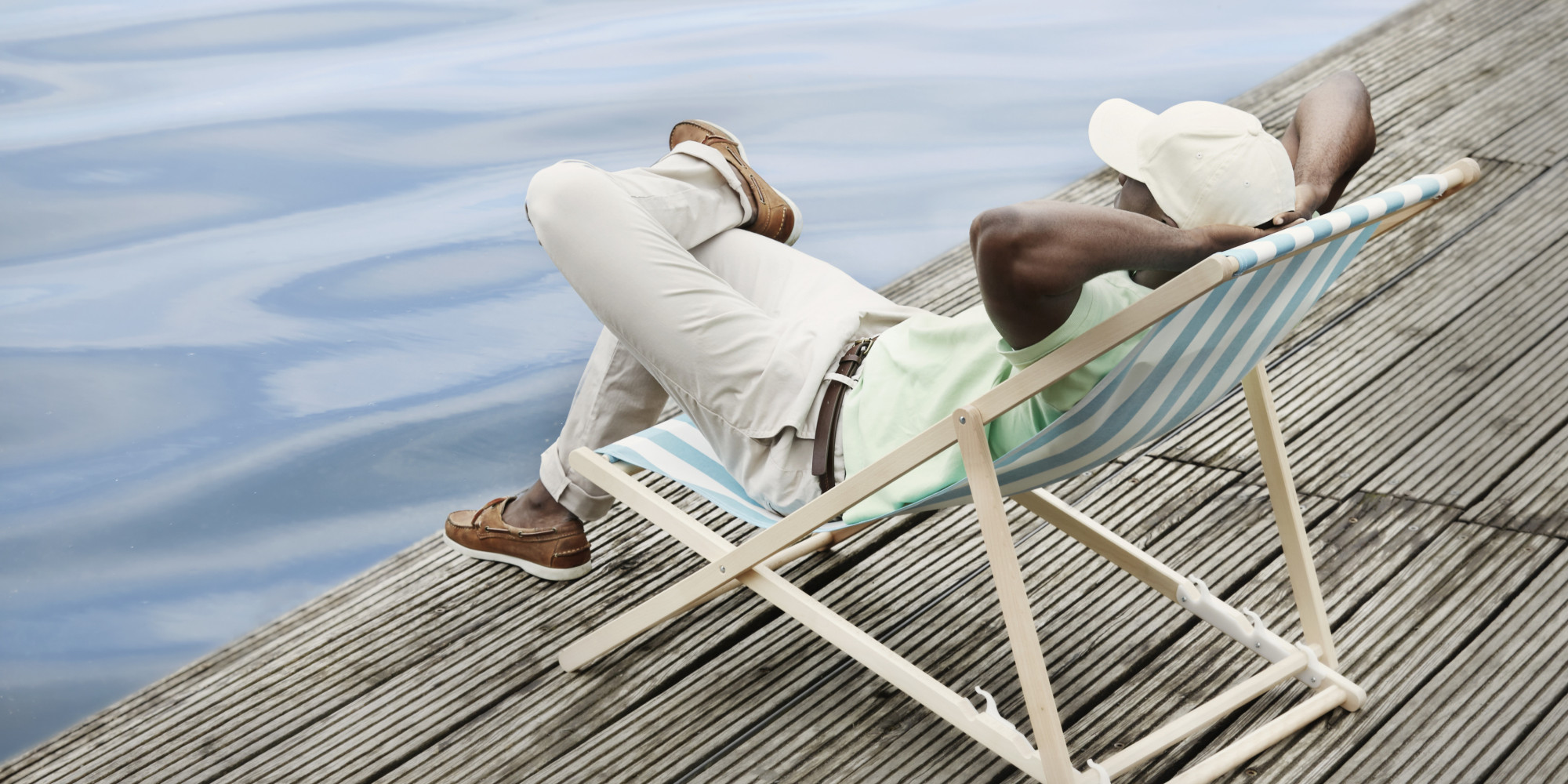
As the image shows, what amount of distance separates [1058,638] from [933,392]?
0.62 metres

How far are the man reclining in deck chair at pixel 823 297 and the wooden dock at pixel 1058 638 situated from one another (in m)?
0.28

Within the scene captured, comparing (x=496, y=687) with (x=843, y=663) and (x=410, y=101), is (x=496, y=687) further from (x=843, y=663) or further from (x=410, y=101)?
(x=410, y=101)

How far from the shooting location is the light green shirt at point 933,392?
5.41 ft

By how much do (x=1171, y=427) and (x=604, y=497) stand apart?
114 cm

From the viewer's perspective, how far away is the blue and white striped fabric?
4.82ft

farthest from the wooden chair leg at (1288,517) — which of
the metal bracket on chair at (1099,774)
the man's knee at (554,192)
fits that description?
the man's knee at (554,192)

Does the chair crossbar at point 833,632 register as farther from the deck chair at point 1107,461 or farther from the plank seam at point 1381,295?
the plank seam at point 1381,295

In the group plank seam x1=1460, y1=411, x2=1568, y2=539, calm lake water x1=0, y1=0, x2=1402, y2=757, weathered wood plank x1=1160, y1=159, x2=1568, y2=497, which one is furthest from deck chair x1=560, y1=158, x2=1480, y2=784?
calm lake water x1=0, y1=0, x2=1402, y2=757

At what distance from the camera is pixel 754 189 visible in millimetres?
2324

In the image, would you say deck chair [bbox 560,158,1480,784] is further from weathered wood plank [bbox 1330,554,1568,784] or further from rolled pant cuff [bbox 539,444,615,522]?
rolled pant cuff [bbox 539,444,615,522]

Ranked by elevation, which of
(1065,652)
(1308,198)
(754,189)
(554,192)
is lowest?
(1065,652)

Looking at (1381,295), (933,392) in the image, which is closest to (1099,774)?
(933,392)

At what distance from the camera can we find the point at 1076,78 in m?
6.59

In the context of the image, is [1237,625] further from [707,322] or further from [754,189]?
[754,189]
